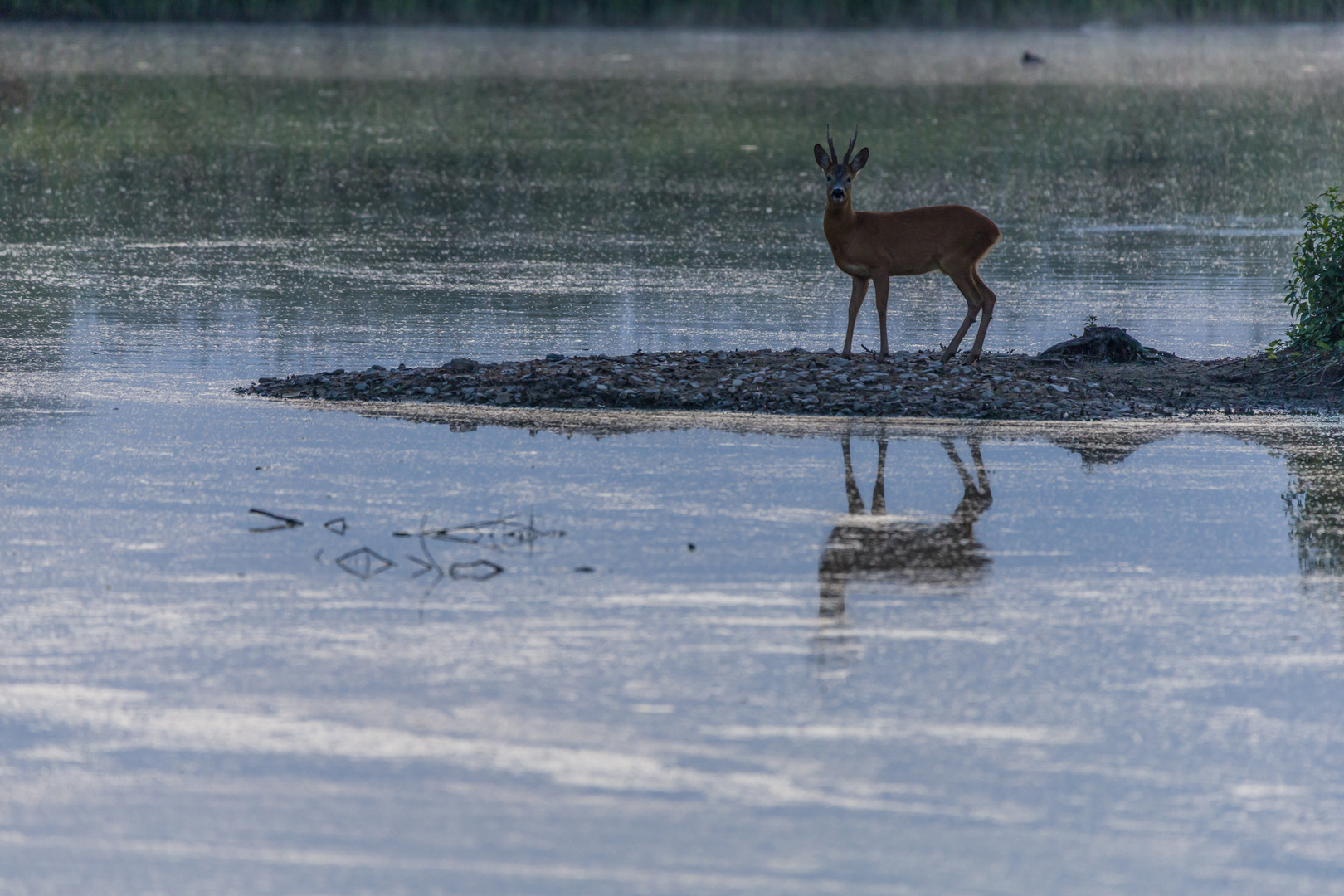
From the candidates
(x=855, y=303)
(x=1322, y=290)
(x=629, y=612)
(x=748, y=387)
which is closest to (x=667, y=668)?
(x=629, y=612)

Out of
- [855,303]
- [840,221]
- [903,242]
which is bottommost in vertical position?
[855,303]

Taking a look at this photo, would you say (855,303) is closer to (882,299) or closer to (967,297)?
(882,299)

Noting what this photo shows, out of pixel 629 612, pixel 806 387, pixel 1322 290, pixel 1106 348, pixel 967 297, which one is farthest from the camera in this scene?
pixel 1106 348

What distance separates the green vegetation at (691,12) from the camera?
321 ft

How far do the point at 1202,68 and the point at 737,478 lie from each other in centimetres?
7484

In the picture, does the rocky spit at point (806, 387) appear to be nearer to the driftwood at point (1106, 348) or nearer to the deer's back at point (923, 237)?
the driftwood at point (1106, 348)

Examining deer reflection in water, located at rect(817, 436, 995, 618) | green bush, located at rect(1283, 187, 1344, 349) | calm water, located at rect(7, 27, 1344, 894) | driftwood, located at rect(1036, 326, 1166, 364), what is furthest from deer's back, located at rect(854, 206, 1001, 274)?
deer reflection in water, located at rect(817, 436, 995, 618)

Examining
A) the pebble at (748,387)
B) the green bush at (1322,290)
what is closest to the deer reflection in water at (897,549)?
the pebble at (748,387)

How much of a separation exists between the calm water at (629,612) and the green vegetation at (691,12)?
82509 mm

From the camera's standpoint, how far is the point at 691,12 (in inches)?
4254

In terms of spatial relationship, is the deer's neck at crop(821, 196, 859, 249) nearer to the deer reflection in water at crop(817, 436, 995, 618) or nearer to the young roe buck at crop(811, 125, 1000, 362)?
the young roe buck at crop(811, 125, 1000, 362)

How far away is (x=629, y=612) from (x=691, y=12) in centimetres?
10367

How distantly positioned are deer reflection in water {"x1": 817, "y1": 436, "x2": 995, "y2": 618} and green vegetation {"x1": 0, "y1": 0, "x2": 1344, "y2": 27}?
94.2 metres

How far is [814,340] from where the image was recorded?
49.8 ft
